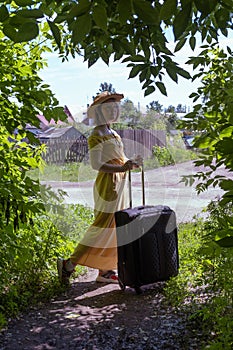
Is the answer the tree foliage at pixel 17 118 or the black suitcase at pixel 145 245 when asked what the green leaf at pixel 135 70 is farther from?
the black suitcase at pixel 145 245

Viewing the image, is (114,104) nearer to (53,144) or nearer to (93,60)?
(53,144)

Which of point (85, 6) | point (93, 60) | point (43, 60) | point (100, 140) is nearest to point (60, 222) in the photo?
point (100, 140)

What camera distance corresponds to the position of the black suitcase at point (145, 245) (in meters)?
3.50

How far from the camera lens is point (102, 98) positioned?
12.4 feet

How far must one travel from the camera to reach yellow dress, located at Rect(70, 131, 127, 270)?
3732 millimetres

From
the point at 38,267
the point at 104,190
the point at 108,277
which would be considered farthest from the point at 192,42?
the point at 108,277

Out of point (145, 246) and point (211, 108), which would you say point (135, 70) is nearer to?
point (211, 108)

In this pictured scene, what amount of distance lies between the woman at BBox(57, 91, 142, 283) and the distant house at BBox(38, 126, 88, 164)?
24.2 inches

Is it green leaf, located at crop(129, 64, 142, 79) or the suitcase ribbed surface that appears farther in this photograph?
the suitcase ribbed surface

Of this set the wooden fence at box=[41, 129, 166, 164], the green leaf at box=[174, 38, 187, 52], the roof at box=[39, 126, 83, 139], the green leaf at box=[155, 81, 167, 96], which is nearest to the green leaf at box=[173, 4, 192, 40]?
the green leaf at box=[155, 81, 167, 96]

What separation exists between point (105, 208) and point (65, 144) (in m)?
1.26

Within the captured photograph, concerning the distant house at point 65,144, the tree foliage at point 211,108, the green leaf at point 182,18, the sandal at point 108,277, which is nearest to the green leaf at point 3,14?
the green leaf at point 182,18

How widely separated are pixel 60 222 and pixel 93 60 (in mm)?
2674

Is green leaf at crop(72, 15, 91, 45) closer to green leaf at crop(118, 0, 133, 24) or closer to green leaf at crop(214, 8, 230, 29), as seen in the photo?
green leaf at crop(118, 0, 133, 24)
